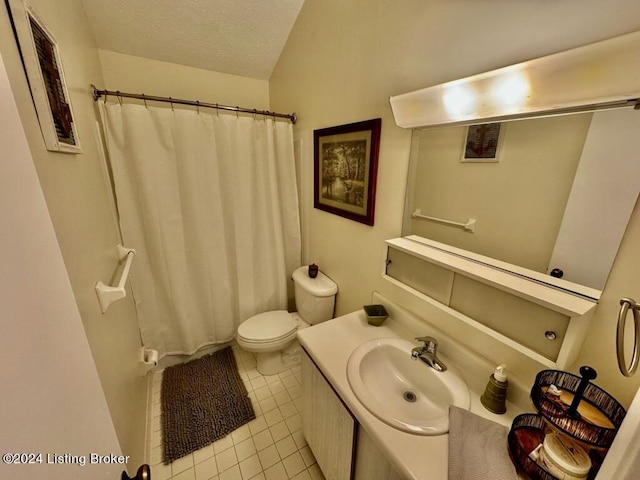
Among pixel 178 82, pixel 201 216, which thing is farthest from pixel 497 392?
pixel 178 82

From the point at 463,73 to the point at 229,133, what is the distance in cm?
144

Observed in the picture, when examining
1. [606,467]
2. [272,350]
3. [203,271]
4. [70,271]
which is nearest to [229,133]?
[203,271]

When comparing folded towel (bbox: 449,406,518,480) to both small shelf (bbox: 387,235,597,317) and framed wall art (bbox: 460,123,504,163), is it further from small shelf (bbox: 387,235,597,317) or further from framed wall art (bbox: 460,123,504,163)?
framed wall art (bbox: 460,123,504,163)

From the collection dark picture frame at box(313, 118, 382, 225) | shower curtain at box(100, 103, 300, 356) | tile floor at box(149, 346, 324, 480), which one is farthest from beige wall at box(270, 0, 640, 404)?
tile floor at box(149, 346, 324, 480)

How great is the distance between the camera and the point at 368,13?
3.81 feet

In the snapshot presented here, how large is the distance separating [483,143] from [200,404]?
2.11 metres

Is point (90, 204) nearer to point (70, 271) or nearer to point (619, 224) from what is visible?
point (70, 271)

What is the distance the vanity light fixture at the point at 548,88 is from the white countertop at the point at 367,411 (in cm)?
88

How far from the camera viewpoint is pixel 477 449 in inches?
26.7

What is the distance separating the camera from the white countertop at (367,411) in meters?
0.67

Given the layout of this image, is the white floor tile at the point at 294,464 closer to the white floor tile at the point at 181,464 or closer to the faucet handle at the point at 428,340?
the white floor tile at the point at 181,464

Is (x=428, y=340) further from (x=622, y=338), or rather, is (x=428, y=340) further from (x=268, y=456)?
(x=268, y=456)

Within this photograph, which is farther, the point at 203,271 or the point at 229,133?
the point at 203,271

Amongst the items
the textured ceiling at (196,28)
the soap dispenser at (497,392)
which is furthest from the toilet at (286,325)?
the textured ceiling at (196,28)
